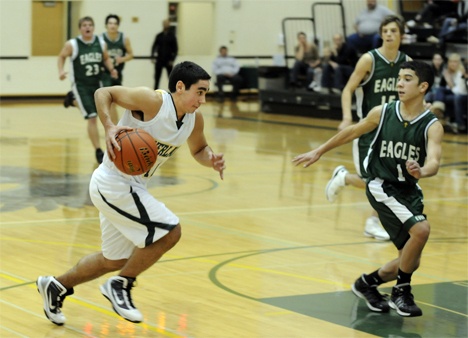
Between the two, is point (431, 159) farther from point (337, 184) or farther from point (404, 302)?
point (337, 184)

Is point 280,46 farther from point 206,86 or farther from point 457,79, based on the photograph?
point 206,86

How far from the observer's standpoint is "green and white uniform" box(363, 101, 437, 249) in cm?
605

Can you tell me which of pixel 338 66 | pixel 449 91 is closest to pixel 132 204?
pixel 449 91

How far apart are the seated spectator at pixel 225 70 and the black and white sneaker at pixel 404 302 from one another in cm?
1911

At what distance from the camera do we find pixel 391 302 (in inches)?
237

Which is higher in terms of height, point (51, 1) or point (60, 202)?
point (51, 1)

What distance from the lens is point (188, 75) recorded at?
5.45 meters

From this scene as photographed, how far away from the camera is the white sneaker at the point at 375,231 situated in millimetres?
8469

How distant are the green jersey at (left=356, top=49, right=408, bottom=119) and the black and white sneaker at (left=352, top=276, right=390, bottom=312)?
9.50ft

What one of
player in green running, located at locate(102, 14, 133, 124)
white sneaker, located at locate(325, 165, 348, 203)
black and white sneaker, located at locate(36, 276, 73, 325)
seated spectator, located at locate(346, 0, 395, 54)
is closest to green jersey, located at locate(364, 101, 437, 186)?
black and white sneaker, located at locate(36, 276, 73, 325)

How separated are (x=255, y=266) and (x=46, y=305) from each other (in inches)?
83.8

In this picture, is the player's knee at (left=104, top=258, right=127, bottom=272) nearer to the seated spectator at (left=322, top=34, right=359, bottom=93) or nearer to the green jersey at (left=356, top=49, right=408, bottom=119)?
the green jersey at (left=356, top=49, right=408, bottom=119)

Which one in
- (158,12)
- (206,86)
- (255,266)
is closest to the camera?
(206,86)

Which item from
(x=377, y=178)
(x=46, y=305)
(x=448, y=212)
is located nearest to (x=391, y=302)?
(x=377, y=178)
